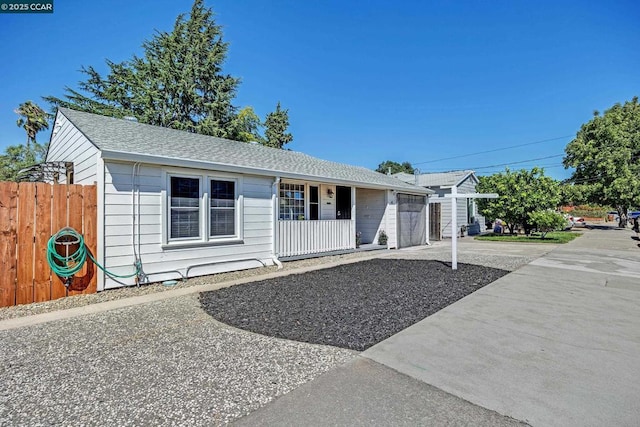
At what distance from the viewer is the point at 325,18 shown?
14.3 meters

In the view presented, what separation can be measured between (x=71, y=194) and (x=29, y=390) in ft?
13.9

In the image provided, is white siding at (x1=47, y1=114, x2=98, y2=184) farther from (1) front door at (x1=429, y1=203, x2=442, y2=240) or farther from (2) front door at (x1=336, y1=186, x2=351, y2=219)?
(1) front door at (x1=429, y1=203, x2=442, y2=240)

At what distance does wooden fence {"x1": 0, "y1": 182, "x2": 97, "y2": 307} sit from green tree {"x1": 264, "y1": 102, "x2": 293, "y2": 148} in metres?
33.0

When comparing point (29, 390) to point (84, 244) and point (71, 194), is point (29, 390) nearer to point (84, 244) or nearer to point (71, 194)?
point (84, 244)

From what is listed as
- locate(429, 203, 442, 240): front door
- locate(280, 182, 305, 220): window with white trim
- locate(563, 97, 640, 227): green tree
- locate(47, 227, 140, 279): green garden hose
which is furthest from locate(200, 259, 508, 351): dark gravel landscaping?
locate(563, 97, 640, 227): green tree

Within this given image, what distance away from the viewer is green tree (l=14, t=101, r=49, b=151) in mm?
27484

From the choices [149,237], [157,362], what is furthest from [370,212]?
[157,362]

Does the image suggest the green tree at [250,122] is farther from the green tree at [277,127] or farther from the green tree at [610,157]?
the green tree at [610,157]

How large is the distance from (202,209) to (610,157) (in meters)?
33.7

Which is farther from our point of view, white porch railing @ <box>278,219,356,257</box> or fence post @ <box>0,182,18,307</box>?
white porch railing @ <box>278,219,356,257</box>

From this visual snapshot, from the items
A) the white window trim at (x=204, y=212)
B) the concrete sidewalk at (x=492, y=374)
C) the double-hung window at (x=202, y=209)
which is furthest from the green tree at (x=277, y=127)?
the concrete sidewalk at (x=492, y=374)

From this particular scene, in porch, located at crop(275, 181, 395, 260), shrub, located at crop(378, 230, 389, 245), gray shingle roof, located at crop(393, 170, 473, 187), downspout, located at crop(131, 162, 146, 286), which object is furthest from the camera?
gray shingle roof, located at crop(393, 170, 473, 187)

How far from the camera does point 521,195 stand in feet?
54.6

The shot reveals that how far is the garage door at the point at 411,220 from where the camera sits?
14289mm
